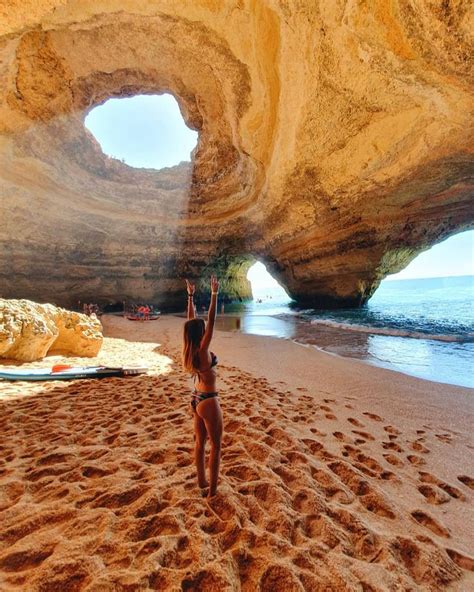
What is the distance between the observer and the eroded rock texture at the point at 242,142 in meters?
6.11

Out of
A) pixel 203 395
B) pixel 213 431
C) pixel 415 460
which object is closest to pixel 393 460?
pixel 415 460

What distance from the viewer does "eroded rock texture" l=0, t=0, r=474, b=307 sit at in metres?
6.11

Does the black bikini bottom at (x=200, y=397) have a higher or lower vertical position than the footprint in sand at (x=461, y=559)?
higher

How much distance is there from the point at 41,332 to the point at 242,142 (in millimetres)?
10591

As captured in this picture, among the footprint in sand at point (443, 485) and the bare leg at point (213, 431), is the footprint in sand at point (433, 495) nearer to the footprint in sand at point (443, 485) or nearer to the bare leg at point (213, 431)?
the footprint in sand at point (443, 485)

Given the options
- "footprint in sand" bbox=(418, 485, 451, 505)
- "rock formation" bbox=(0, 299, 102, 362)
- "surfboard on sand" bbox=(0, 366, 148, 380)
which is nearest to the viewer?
"footprint in sand" bbox=(418, 485, 451, 505)

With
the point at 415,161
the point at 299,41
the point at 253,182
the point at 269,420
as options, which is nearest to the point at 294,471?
the point at 269,420

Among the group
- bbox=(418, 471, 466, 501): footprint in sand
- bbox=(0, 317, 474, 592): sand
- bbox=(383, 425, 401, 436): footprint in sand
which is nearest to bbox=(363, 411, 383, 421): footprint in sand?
bbox=(0, 317, 474, 592): sand

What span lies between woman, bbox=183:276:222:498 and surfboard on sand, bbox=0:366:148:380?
358 cm

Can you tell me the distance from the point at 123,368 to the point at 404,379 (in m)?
5.26

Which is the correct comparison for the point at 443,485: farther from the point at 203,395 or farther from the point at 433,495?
the point at 203,395

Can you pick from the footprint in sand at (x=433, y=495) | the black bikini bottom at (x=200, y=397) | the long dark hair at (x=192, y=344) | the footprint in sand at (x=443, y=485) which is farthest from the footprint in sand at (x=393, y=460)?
the long dark hair at (x=192, y=344)

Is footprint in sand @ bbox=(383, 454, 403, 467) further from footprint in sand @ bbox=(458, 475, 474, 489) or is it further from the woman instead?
the woman

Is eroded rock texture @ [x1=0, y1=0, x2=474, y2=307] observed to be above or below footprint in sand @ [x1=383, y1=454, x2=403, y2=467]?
above
